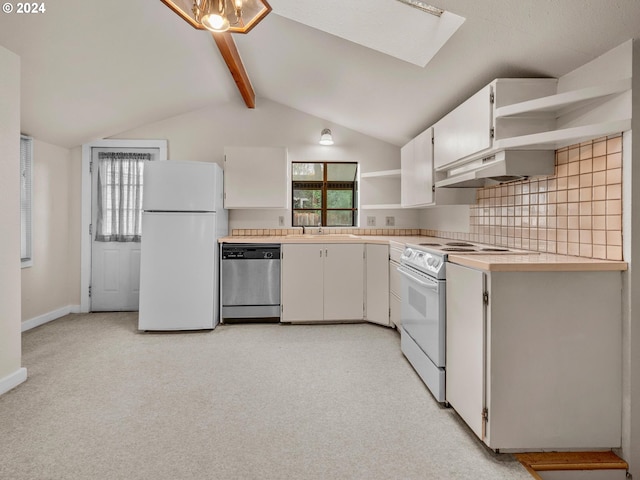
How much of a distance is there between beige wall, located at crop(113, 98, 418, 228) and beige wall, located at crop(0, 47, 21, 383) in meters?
2.01

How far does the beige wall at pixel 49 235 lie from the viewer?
3.61 m

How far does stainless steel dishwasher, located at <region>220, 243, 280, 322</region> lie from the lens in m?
3.67

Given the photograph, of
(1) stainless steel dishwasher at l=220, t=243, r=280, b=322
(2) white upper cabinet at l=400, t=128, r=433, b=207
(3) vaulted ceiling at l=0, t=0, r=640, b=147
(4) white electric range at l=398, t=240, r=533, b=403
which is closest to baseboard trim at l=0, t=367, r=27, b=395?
(1) stainless steel dishwasher at l=220, t=243, r=280, b=322

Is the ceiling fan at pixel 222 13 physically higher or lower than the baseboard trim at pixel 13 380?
higher

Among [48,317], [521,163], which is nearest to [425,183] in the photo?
[521,163]

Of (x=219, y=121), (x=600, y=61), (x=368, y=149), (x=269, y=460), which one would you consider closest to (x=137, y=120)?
(x=219, y=121)

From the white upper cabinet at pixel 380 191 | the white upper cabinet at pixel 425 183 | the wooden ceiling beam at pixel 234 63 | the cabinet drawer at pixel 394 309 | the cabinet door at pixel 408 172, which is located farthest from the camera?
the white upper cabinet at pixel 380 191

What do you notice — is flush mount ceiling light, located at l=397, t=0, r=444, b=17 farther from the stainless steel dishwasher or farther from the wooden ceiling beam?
the stainless steel dishwasher

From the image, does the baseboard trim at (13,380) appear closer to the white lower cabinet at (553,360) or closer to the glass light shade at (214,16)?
the glass light shade at (214,16)

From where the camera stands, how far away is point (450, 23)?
1.99 meters

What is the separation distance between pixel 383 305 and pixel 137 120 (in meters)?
→ 3.51

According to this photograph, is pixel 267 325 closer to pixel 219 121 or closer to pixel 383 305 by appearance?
pixel 383 305

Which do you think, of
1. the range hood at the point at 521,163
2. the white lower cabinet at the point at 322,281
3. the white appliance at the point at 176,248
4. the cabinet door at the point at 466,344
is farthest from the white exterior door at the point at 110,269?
the range hood at the point at 521,163

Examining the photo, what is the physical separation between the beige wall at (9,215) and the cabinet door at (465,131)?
9.83 feet
